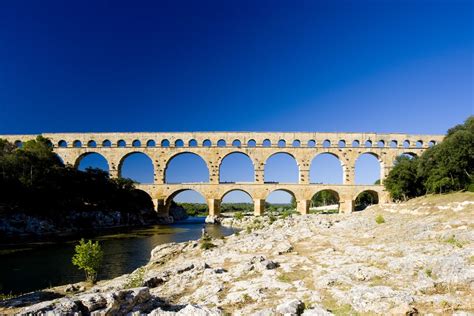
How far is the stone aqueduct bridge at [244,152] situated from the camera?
1662 inches

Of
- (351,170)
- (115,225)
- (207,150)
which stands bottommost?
(115,225)

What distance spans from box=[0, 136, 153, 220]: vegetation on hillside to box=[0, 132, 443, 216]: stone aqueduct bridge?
158 inches

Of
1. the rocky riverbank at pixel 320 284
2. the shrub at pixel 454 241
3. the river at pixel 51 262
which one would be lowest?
the river at pixel 51 262

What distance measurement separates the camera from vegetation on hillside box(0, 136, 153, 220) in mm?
28562

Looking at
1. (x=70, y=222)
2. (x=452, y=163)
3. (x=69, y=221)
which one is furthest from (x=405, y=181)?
(x=69, y=221)

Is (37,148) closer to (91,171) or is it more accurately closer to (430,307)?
(91,171)

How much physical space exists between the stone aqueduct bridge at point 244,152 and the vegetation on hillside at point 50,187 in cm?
400

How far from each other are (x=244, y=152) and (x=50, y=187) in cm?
2352

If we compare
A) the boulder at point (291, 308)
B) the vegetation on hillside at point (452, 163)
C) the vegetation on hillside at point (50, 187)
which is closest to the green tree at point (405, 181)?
the vegetation on hillside at point (452, 163)

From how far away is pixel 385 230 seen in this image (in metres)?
13.9

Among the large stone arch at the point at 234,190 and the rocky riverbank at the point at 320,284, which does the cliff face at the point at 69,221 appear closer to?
the large stone arch at the point at 234,190

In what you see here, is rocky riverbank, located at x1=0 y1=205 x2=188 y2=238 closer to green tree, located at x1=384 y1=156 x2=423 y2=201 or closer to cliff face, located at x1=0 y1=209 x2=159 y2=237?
cliff face, located at x1=0 y1=209 x2=159 y2=237

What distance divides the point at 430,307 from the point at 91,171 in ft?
131

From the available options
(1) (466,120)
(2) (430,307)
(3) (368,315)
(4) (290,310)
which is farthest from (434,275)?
(1) (466,120)
